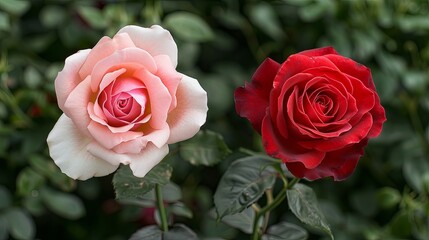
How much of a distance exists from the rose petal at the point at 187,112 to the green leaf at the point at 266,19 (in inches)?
29.7

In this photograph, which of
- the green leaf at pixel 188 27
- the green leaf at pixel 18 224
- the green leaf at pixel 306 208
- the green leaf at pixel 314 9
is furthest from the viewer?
the green leaf at pixel 314 9

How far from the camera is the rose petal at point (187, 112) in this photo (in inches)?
33.5

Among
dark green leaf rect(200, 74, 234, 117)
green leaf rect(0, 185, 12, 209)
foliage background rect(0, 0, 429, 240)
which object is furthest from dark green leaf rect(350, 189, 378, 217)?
green leaf rect(0, 185, 12, 209)

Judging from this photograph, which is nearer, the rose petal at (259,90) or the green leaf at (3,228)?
the rose petal at (259,90)

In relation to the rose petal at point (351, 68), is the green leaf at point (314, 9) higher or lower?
lower

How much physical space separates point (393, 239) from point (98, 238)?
24.9 inches

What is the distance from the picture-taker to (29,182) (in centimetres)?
133

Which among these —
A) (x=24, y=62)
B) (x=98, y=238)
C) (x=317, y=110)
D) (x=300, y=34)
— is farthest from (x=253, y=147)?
(x=317, y=110)

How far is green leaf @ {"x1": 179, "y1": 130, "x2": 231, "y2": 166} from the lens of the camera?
103 cm

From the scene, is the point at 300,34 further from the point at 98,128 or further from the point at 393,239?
the point at 98,128

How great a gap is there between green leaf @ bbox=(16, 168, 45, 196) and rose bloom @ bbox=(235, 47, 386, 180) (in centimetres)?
57

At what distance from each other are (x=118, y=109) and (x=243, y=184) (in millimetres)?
230

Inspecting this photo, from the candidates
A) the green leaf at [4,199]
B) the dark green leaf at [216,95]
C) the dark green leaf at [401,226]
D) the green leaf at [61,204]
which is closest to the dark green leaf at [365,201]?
the dark green leaf at [401,226]

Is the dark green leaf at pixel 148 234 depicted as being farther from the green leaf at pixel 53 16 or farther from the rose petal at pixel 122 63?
the green leaf at pixel 53 16
